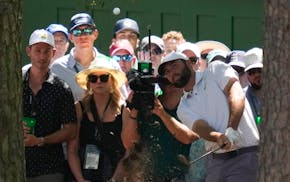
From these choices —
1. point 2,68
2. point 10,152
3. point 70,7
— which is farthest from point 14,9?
point 70,7

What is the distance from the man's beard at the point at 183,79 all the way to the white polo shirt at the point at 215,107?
0.17 metres

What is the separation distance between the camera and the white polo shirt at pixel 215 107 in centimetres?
632

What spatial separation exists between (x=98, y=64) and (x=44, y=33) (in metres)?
0.53

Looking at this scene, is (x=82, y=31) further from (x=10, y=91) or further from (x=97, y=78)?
(x=10, y=91)

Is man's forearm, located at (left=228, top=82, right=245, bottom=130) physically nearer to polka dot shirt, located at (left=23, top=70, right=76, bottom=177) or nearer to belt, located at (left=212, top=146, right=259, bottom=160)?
belt, located at (left=212, top=146, right=259, bottom=160)

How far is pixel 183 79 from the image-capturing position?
657 cm

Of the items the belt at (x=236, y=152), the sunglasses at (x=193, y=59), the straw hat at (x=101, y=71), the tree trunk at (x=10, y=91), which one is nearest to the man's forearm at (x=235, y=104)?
the belt at (x=236, y=152)

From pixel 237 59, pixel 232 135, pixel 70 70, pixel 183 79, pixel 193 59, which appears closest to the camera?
pixel 232 135

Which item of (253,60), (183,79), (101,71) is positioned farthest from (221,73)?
(253,60)

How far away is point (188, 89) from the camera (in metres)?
6.61

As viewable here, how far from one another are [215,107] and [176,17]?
5133 millimetres

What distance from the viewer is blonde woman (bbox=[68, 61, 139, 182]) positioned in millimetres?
6887

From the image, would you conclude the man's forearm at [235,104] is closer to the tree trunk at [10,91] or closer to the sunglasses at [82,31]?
the sunglasses at [82,31]

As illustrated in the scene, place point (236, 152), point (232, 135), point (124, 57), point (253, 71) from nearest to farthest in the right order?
point (232, 135) → point (236, 152) → point (253, 71) → point (124, 57)
